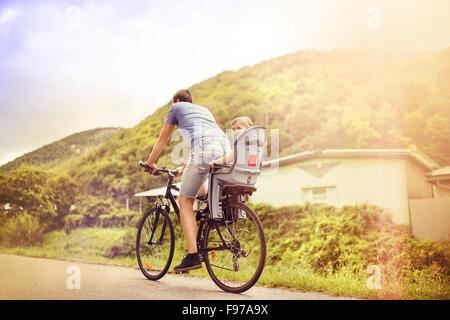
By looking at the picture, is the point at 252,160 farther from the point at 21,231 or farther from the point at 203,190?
the point at 21,231

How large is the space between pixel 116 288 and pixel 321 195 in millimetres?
11748

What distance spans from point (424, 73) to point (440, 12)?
17466 mm

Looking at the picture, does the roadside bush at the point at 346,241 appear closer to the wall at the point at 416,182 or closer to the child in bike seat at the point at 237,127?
the wall at the point at 416,182

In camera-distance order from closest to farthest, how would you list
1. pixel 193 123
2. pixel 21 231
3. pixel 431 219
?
pixel 193 123, pixel 21 231, pixel 431 219

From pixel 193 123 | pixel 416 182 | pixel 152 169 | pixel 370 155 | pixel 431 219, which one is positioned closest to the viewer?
pixel 193 123

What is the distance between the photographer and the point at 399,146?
22156 mm

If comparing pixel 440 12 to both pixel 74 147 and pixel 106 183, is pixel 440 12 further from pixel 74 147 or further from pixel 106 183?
pixel 106 183

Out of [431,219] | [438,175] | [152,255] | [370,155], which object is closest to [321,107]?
[438,175]

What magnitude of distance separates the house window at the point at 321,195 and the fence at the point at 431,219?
8.70 ft

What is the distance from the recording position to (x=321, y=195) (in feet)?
47.0

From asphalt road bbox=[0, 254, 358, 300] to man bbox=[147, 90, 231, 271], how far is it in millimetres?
296

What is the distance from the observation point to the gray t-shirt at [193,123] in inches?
140
